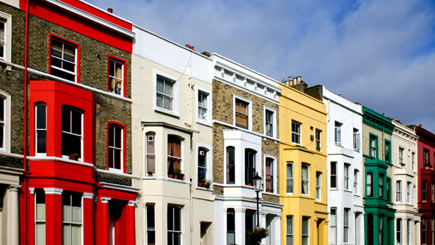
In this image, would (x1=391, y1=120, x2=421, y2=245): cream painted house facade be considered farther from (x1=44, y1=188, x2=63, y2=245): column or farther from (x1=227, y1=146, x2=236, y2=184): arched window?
(x1=44, y1=188, x2=63, y2=245): column

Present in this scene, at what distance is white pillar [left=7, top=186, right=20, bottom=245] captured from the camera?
23.0 meters

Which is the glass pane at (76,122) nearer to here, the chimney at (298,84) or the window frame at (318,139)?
the window frame at (318,139)

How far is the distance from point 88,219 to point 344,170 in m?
23.9

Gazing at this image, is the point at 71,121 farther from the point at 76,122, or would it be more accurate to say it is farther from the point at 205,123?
the point at 205,123

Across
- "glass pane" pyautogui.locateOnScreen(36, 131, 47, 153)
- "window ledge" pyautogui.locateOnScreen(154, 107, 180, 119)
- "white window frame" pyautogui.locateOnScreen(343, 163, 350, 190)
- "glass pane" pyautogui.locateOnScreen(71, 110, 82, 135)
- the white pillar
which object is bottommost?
the white pillar

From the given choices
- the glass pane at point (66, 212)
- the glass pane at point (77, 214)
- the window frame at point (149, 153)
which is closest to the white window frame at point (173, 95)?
the window frame at point (149, 153)

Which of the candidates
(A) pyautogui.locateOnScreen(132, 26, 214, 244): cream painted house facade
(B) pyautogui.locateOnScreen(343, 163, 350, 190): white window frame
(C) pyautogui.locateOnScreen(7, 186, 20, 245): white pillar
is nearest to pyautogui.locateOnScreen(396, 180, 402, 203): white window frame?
(B) pyautogui.locateOnScreen(343, 163, 350, 190): white window frame

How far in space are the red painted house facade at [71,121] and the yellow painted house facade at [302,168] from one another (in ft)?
43.5

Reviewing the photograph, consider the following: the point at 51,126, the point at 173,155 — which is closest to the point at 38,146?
the point at 51,126

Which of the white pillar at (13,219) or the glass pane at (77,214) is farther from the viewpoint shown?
the glass pane at (77,214)

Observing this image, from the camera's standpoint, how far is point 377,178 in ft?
160

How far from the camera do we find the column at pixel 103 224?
88.2 ft

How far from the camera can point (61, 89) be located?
2481cm

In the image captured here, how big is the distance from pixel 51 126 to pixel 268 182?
16867mm
